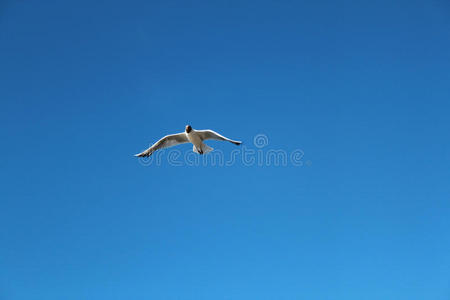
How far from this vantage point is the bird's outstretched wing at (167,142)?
45.9 feet

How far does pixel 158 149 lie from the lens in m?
14.2

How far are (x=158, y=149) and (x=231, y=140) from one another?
2.80 m

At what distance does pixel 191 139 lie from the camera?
13.7m

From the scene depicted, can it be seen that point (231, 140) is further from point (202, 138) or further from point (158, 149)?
point (158, 149)

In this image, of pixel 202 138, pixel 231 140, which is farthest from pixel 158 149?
pixel 231 140

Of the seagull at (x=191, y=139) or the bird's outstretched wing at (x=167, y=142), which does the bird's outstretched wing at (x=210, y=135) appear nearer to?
the seagull at (x=191, y=139)

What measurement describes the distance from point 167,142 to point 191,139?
1.11m

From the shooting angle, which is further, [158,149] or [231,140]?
[158,149]

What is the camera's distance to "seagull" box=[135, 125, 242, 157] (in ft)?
44.0

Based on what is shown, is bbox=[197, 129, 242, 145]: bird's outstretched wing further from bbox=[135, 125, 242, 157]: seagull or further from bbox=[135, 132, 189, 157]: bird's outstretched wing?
bbox=[135, 132, 189, 157]: bird's outstretched wing

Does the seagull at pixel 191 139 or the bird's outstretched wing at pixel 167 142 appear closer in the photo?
the seagull at pixel 191 139

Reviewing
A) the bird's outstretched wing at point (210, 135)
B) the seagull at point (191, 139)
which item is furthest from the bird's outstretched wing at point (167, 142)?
the bird's outstretched wing at point (210, 135)

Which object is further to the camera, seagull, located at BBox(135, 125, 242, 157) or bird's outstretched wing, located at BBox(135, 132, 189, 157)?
bird's outstretched wing, located at BBox(135, 132, 189, 157)

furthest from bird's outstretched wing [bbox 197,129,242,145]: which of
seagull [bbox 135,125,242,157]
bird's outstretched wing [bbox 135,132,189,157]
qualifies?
bird's outstretched wing [bbox 135,132,189,157]
